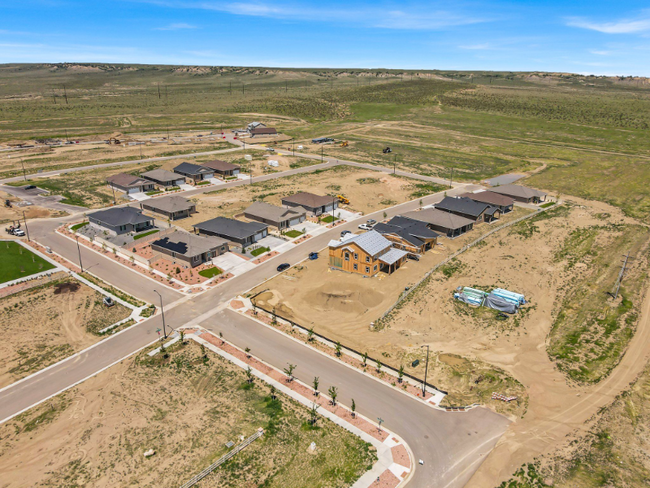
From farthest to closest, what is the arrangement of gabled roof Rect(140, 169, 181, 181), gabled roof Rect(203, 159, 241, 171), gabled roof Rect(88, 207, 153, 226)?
gabled roof Rect(203, 159, 241, 171), gabled roof Rect(140, 169, 181, 181), gabled roof Rect(88, 207, 153, 226)

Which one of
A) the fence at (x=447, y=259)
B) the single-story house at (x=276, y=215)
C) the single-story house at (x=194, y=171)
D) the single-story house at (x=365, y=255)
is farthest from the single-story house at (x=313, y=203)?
the single-story house at (x=194, y=171)

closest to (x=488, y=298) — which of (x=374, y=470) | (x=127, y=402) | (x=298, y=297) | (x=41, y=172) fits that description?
(x=298, y=297)

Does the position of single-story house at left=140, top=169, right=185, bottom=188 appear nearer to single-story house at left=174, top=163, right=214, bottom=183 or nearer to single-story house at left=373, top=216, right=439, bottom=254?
single-story house at left=174, top=163, right=214, bottom=183

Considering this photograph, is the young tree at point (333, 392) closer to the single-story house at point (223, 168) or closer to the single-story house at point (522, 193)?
the single-story house at point (522, 193)

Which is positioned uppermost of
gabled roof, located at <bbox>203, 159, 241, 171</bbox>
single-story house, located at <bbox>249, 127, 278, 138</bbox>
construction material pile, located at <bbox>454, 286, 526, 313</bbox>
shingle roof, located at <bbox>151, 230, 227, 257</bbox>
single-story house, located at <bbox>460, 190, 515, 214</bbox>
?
single-story house, located at <bbox>249, 127, 278, 138</bbox>

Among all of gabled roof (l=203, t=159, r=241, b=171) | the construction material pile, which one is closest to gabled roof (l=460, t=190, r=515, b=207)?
the construction material pile

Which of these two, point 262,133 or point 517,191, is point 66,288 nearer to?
point 517,191
